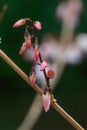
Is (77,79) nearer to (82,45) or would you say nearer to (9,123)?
(9,123)

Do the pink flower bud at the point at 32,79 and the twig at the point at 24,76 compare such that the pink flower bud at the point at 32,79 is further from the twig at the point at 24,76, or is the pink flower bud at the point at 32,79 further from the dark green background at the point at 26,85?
the dark green background at the point at 26,85

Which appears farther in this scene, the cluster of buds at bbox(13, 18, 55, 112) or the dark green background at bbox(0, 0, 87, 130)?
the dark green background at bbox(0, 0, 87, 130)

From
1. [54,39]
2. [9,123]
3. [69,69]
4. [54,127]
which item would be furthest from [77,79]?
[54,39]

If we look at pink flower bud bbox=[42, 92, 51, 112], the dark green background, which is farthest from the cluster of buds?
the dark green background

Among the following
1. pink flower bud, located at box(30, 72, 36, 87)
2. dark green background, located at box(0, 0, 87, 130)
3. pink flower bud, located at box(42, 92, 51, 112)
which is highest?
pink flower bud, located at box(30, 72, 36, 87)

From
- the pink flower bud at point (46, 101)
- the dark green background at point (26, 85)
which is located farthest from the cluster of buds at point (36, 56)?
the dark green background at point (26, 85)

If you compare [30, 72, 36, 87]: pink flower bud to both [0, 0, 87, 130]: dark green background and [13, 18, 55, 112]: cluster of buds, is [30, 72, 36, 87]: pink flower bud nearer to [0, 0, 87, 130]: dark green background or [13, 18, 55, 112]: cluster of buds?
[13, 18, 55, 112]: cluster of buds

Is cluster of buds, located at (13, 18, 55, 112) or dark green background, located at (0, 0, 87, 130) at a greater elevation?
cluster of buds, located at (13, 18, 55, 112)

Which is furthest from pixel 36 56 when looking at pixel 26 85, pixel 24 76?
pixel 26 85

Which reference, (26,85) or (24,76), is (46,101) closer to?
(24,76)
